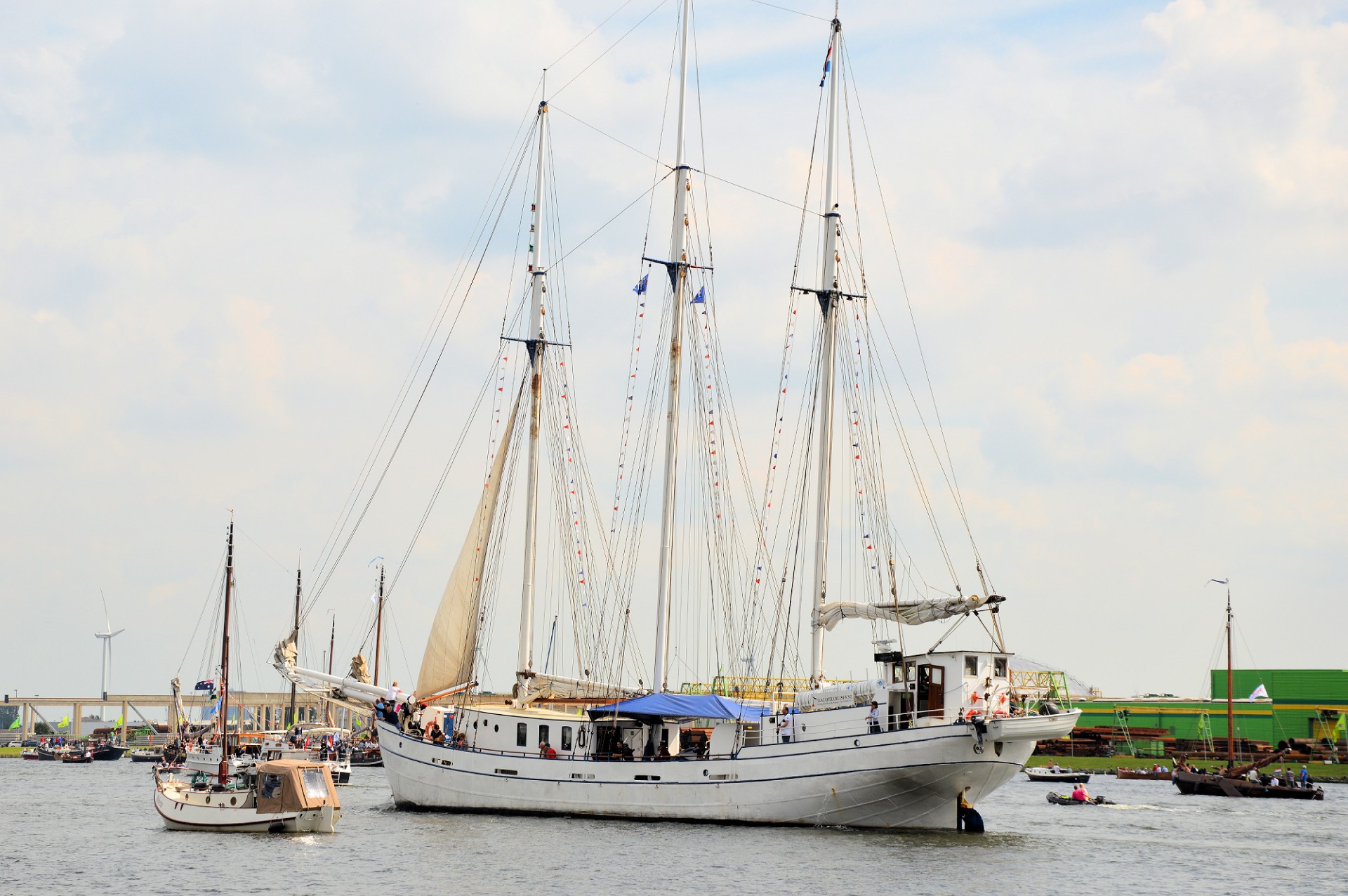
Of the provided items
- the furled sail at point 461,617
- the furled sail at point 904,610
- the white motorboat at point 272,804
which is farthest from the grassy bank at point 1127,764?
the white motorboat at point 272,804

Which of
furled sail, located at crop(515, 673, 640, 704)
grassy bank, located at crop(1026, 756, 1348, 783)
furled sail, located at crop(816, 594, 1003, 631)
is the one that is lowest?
grassy bank, located at crop(1026, 756, 1348, 783)

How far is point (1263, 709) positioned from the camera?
12938 centimetres

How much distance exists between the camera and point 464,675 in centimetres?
6769

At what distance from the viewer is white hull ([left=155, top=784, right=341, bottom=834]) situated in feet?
178

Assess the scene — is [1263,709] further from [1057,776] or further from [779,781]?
[779,781]

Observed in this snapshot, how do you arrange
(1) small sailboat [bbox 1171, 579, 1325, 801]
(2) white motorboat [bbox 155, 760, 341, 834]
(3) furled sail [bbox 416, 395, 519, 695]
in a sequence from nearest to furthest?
(2) white motorboat [bbox 155, 760, 341, 834], (3) furled sail [bbox 416, 395, 519, 695], (1) small sailboat [bbox 1171, 579, 1325, 801]

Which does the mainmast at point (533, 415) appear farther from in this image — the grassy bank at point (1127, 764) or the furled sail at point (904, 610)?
the grassy bank at point (1127, 764)

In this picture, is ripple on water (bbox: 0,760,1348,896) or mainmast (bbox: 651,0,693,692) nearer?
ripple on water (bbox: 0,760,1348,896)

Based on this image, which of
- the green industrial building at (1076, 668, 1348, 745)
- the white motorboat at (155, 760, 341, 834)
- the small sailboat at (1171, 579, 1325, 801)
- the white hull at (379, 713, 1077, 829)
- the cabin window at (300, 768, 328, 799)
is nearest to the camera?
the white hull at (379, 713, 1077, 829)

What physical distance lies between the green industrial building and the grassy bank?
240 inches

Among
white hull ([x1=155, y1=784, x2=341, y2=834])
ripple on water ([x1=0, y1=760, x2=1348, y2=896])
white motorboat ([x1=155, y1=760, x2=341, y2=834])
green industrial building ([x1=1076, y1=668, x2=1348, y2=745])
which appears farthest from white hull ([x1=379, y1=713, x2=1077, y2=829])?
green industrial building ([x1=1076, y1=668, x2=1348, y2=745])

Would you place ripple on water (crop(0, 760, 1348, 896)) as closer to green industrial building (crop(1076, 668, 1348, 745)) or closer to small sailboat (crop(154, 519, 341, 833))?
small sailboat (crop(154, 519, 341, 833))

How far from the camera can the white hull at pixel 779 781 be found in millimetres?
51938

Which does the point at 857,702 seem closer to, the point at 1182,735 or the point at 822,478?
the point at 822,478
